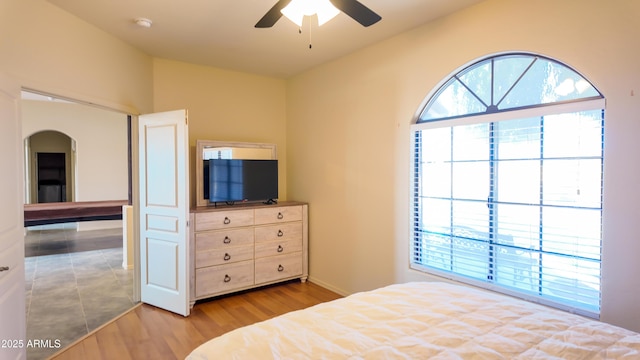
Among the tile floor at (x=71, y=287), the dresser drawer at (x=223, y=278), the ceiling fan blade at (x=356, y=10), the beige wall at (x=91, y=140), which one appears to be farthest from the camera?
the beige wall at (x=91, y=140)

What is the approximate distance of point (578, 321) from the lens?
152 cm

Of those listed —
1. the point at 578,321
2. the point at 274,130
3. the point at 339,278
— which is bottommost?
the point at 339,278

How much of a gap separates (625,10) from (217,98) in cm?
388

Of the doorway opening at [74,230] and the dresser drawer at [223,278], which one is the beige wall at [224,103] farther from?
the dresser drawer at [223,278]

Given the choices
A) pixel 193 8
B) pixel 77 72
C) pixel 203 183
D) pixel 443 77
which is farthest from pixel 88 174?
pixel 443 77

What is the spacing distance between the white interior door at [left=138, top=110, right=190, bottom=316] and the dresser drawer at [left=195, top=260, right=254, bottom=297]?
0.88 ft

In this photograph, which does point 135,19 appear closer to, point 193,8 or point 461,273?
point 193,8

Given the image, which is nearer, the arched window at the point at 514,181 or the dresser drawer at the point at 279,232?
the arched window at the point at 514,181

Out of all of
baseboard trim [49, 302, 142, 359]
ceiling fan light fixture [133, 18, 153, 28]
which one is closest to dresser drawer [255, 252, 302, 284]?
baseboard trim [49, 302, 142, 359]

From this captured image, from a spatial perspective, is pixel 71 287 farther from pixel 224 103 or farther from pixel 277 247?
pixel 224 103

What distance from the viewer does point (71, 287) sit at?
425cm

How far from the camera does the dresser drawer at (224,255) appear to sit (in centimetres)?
367

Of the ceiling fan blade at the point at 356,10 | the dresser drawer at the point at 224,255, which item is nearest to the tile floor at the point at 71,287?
the dresser drawer at the point at 224,255

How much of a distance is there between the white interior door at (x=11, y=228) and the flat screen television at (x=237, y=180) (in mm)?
1920
